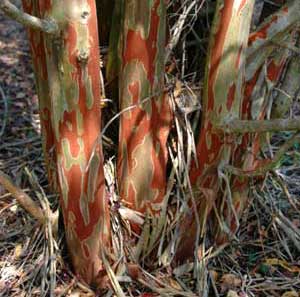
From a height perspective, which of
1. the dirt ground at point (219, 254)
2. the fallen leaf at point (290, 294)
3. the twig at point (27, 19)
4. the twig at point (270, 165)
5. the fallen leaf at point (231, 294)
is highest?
the twig at point (27, 19)

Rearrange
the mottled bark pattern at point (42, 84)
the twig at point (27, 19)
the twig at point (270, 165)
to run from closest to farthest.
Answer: the twig at point (27, 19) < the twig at point (270, 165) < the mottled bark pattern at point (42, 84)

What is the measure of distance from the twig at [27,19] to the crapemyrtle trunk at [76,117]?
3cm

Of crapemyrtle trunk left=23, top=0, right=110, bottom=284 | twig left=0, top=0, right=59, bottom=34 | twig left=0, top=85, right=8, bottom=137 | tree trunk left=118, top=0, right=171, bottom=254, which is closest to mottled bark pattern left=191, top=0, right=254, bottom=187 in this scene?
tree trunk left=118, top=0, right=171, bottom=254

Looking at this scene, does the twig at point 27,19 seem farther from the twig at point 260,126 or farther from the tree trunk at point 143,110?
the twig at point 260,126

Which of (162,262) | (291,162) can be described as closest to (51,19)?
(162,262)

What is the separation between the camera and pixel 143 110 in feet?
5.13

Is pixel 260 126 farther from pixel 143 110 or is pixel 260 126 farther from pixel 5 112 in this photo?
pixel 5 112

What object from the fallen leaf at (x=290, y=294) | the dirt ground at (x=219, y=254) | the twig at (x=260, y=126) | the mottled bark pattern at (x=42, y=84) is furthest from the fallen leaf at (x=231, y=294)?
the mottled bark pattern at (x=42, y=84)

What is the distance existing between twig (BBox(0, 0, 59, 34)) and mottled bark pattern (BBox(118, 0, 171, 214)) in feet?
0.76

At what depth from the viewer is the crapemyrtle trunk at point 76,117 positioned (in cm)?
135

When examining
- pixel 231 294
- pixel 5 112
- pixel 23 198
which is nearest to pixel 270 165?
pixel 231 294

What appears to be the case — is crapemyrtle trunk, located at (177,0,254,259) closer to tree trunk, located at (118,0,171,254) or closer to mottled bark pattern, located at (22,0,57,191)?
tree trunk, located at (118,0,171,254)

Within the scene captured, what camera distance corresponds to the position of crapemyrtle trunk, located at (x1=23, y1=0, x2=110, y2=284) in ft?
4.44

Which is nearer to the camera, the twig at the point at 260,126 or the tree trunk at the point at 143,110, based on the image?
the twig at the point at 260,126
